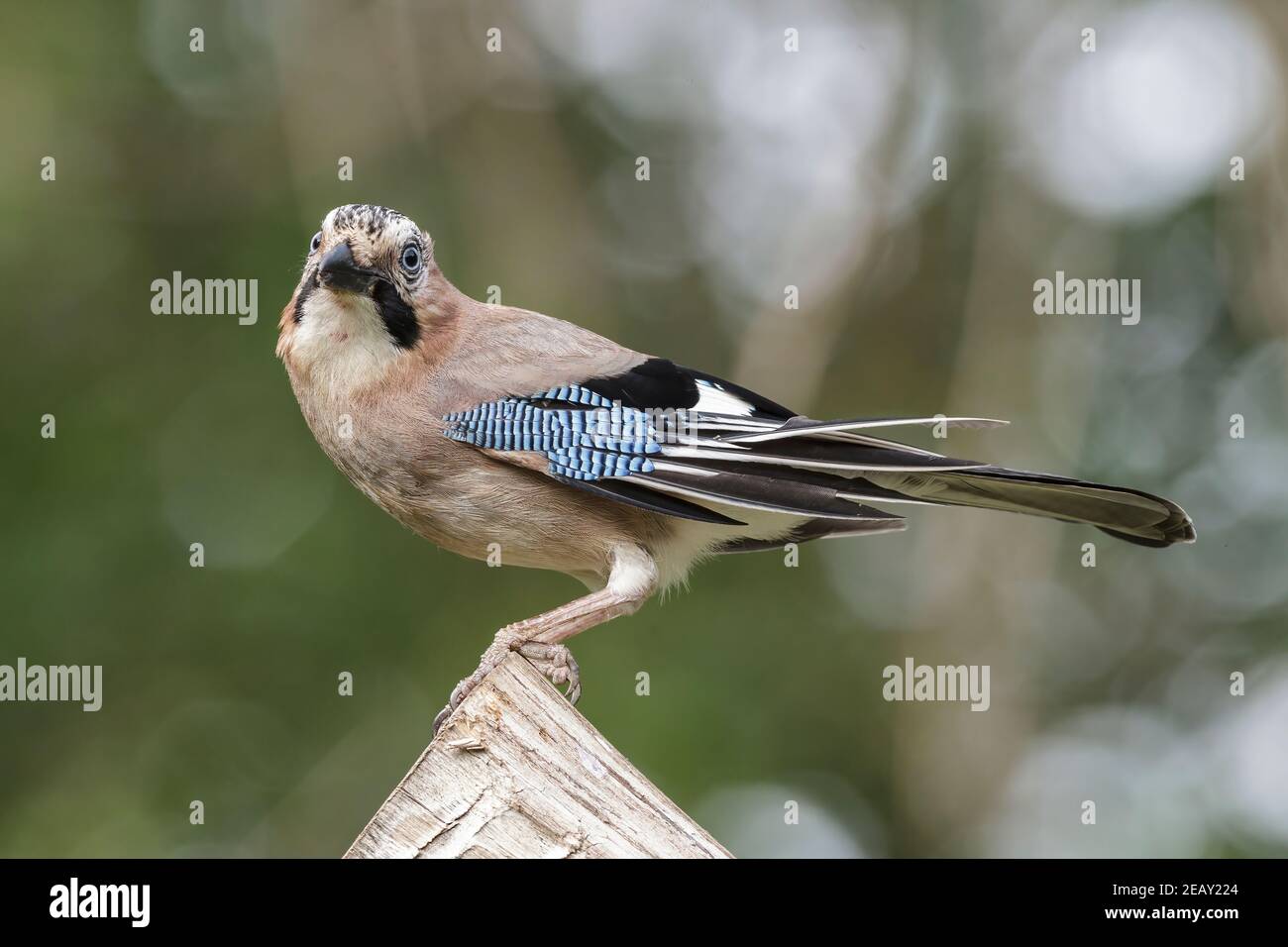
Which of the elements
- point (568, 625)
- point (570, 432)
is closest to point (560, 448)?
point (570, 432)

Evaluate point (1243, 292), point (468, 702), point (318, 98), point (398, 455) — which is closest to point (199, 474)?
point (318, 98)

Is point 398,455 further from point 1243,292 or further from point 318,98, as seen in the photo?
point 1243,292

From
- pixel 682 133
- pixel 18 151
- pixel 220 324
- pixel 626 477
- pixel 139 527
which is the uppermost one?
pixel 682 133

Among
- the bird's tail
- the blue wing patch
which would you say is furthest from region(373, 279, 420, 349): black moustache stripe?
the bird's tail

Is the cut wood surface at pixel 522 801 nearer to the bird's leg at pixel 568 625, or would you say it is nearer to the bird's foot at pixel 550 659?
the bird's leg at pixel 568 625

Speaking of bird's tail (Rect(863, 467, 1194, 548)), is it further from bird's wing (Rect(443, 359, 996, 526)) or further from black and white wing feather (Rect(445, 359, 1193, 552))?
bird's wing (Rect(443, 359, 996, 526))

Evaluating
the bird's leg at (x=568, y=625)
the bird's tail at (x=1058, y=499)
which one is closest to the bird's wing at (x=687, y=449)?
the bird's tail at (x=1058, y=499)

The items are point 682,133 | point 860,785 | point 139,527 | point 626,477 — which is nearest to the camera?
point 626,477
